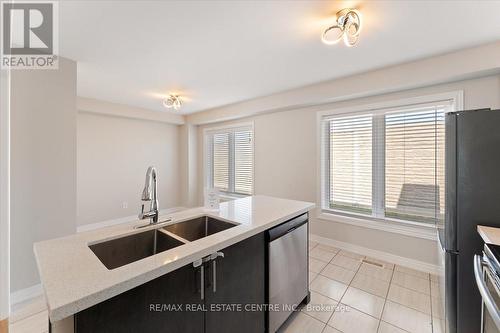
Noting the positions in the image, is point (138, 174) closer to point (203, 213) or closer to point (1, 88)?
point (1, 88)

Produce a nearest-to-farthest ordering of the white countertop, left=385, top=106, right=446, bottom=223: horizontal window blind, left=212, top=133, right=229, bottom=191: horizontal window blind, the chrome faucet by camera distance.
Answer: the white countertop < the chrome faucet < left=385, top=106, right=446, bottom=223: horizontal window blind < left=212, top=133, right=229, bottom=191: horizontal window blind

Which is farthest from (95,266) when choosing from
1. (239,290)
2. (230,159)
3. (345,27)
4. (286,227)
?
(230,159)

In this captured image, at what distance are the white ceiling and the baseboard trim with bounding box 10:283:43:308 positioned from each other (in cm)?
245

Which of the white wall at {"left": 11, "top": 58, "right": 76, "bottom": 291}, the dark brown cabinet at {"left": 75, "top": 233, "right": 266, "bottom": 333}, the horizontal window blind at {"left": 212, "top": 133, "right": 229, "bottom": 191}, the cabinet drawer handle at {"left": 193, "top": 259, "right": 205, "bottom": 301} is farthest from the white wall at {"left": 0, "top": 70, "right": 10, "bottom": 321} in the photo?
the horizontal window blind at {"left": 212, "top": 133, "right": 229, "bottom": 191}

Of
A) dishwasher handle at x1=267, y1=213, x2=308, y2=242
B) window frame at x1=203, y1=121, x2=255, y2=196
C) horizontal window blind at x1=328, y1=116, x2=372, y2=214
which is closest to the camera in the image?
dishwasher handle at x1=267, y1=213, x2=308, y2=242

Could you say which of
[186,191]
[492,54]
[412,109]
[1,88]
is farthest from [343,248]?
[1,88]

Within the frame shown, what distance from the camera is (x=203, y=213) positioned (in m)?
1.78

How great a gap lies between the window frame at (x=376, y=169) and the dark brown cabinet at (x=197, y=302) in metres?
2.21

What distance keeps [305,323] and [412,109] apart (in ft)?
9.10

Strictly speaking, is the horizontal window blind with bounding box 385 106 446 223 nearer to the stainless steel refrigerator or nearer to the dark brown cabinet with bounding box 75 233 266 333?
the stainless steel refrigerator

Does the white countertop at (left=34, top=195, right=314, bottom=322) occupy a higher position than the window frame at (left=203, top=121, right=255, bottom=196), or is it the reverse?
the window frame at (left=203, top=121, right=255, bottom=196)

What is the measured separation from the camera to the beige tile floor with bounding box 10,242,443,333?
1.78 meters

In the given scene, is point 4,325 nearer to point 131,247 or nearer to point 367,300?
point 131,247

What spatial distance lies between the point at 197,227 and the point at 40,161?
1867 mm
